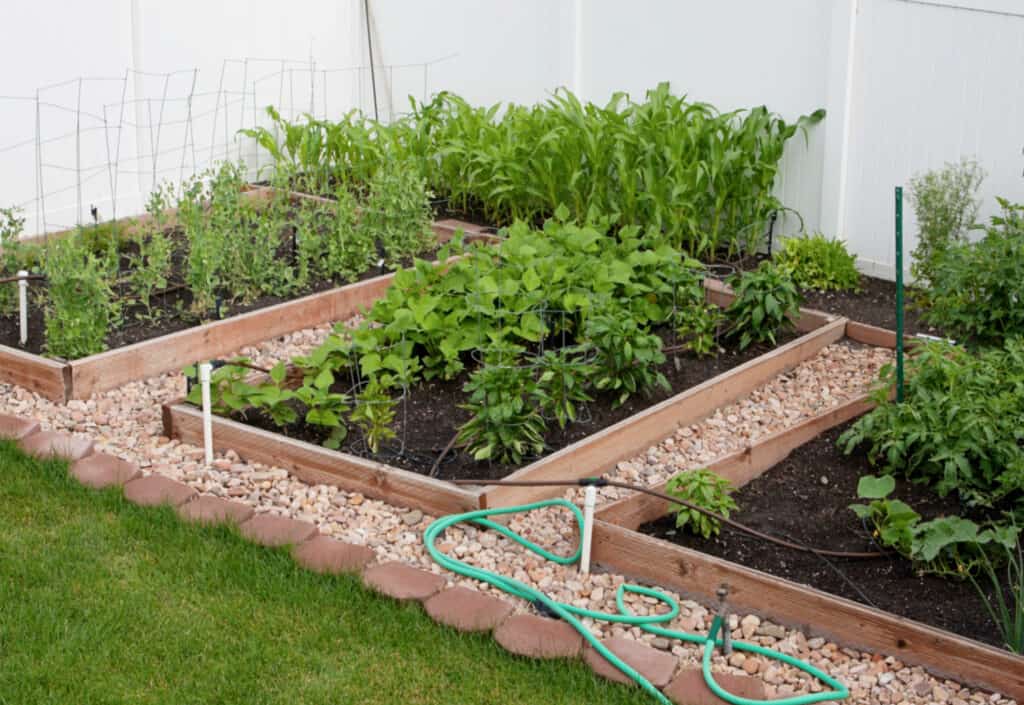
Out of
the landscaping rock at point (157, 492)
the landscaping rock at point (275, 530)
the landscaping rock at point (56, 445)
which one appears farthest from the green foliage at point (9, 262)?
the landscaping rock at point (275, 530)

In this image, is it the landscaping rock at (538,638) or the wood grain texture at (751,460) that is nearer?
the landscaping rock at (538,638)

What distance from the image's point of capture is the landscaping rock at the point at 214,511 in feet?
15.1

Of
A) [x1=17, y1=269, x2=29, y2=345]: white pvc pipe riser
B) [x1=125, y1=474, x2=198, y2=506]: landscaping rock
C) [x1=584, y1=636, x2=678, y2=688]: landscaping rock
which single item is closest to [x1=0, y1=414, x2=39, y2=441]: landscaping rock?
[x1=125, y1=474, x2=198, y2=506]: landscaping rock

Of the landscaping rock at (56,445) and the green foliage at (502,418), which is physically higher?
the green foliage at (502,418)

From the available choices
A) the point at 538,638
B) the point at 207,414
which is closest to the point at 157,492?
the point at 207,414

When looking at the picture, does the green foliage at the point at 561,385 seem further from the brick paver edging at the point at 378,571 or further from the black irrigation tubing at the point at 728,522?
the brick paver edging at the point at 378,571

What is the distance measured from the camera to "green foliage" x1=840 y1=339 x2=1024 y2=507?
4602mm

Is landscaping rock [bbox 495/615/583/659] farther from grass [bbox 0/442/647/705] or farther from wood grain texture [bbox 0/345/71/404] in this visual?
wood grain texture [bbox 0/345/71/404]

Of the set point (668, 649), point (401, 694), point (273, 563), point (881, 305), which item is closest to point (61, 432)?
point (273, 563)

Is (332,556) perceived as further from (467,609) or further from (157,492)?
(157,492)

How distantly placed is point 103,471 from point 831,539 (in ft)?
8.66

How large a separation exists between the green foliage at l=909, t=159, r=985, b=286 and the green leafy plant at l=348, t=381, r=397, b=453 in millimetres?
3034

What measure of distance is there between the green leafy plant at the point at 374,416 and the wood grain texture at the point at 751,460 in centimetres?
102

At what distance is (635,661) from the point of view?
12.6 feet
